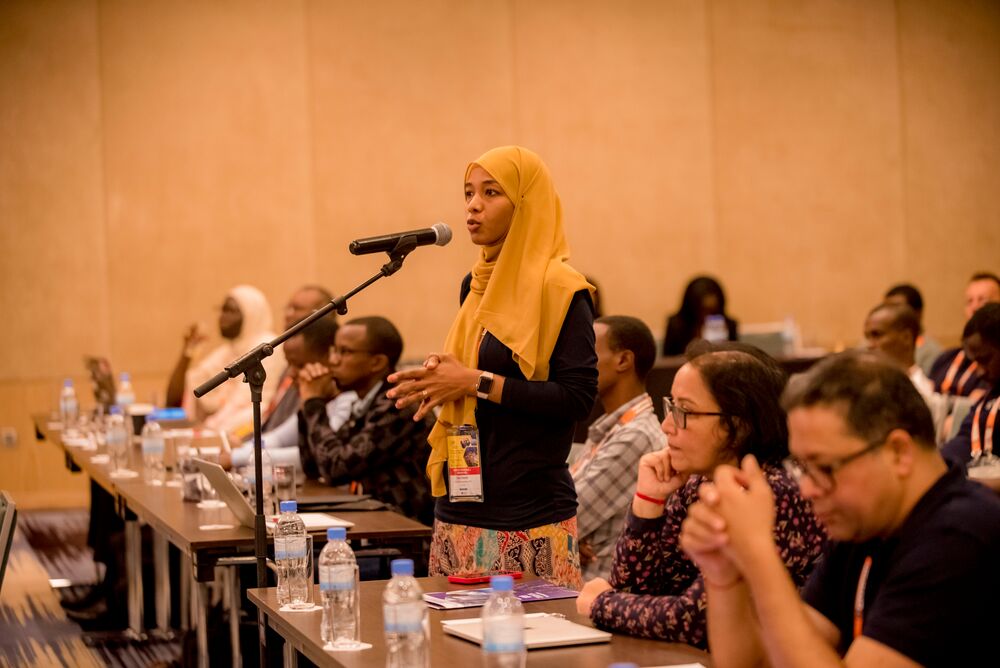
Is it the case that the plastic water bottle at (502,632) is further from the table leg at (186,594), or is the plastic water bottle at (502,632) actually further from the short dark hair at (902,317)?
the short dark hair at (902,317)

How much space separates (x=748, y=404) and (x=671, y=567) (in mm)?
396

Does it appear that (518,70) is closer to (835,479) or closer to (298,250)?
(298,250)

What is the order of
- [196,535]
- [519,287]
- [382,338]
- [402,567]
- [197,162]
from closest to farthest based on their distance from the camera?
[402,567] → [519,287] → [196,535] → [382,338] → [197,162]

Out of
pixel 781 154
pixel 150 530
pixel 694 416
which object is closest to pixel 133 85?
pixel 150 530

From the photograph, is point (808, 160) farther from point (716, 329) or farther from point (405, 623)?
point (405, 623)

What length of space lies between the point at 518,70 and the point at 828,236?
3.01 metres

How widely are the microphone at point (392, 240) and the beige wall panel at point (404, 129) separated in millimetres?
→ 6779

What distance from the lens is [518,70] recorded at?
34.1 feet

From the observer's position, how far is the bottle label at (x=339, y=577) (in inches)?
98.0

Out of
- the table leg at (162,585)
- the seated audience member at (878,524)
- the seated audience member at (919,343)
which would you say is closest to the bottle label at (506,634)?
the seated audience member at (878,524)

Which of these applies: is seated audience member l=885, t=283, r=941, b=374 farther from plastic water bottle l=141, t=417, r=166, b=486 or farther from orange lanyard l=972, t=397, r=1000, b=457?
plastic water bottle l=141, t=417, r=166, b=486

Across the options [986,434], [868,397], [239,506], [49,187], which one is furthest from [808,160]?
[868,397]

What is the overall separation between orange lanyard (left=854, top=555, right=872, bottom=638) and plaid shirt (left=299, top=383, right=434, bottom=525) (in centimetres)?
268

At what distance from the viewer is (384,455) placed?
4543 mm
